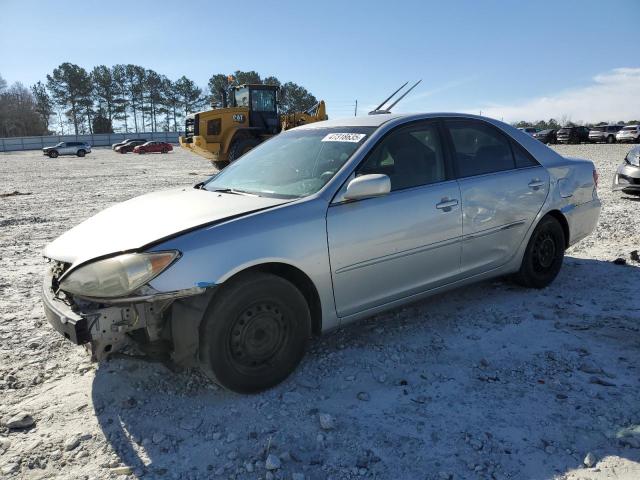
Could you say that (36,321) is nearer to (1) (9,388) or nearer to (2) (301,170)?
(1) (9,388)

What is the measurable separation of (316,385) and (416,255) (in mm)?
1129

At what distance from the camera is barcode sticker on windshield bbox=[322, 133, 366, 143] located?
355cm

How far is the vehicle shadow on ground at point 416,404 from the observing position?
237 cm

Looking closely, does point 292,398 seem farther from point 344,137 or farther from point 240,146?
point 240,146

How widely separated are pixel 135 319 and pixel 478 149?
2.95m

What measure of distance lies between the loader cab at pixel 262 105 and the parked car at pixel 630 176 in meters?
11.6

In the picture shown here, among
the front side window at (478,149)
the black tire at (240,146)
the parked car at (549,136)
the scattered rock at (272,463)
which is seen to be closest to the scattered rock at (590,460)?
the scattered rock at (272,463)

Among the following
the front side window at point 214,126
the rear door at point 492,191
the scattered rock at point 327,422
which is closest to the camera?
the scattered rock at point 327,422

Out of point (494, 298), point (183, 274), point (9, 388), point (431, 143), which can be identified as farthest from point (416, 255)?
point (9, 388)

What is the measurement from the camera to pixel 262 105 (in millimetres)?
18234

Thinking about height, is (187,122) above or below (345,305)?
above

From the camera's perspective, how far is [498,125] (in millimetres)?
4359

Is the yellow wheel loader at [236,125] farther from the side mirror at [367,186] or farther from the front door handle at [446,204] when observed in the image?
the side mirror at [367,186]

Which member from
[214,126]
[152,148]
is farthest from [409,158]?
[152,148]
